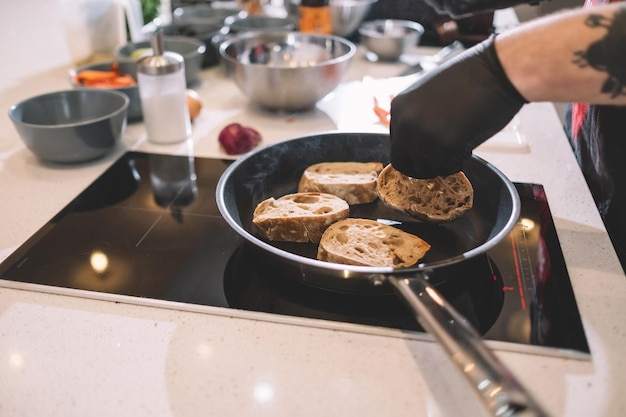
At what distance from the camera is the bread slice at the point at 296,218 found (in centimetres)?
82

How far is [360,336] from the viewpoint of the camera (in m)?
0.67

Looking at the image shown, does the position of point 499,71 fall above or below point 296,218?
above

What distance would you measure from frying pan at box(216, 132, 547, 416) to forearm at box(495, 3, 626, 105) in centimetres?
19

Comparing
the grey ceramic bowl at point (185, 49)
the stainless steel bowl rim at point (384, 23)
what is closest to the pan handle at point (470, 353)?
the grey ceramic bowl at point (185, 49)

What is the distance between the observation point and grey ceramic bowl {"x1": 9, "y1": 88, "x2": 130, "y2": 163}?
1.06m

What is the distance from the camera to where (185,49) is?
64.9 inches

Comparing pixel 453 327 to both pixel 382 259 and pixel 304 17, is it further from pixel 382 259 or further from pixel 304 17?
pixel 304 17

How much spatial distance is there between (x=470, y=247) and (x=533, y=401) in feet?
1.35

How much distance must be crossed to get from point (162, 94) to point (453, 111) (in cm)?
75

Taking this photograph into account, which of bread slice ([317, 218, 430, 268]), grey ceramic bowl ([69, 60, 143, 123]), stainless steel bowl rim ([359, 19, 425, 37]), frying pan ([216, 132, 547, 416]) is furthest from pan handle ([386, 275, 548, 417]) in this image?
stainless steel bowl rim ([359, 19, 425, 37])

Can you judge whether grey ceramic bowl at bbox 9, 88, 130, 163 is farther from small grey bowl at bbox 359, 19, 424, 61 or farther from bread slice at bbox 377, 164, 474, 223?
small grey bowl at bbox 359, 19, 424, 61

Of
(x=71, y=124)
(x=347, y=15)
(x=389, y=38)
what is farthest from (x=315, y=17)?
(x=71, y=124)

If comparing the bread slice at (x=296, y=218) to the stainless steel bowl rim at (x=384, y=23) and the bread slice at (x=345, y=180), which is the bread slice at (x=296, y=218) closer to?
the bread slice at (x=345, y=180)

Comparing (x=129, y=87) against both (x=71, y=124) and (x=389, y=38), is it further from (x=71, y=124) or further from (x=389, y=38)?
(x=389, y=38)
